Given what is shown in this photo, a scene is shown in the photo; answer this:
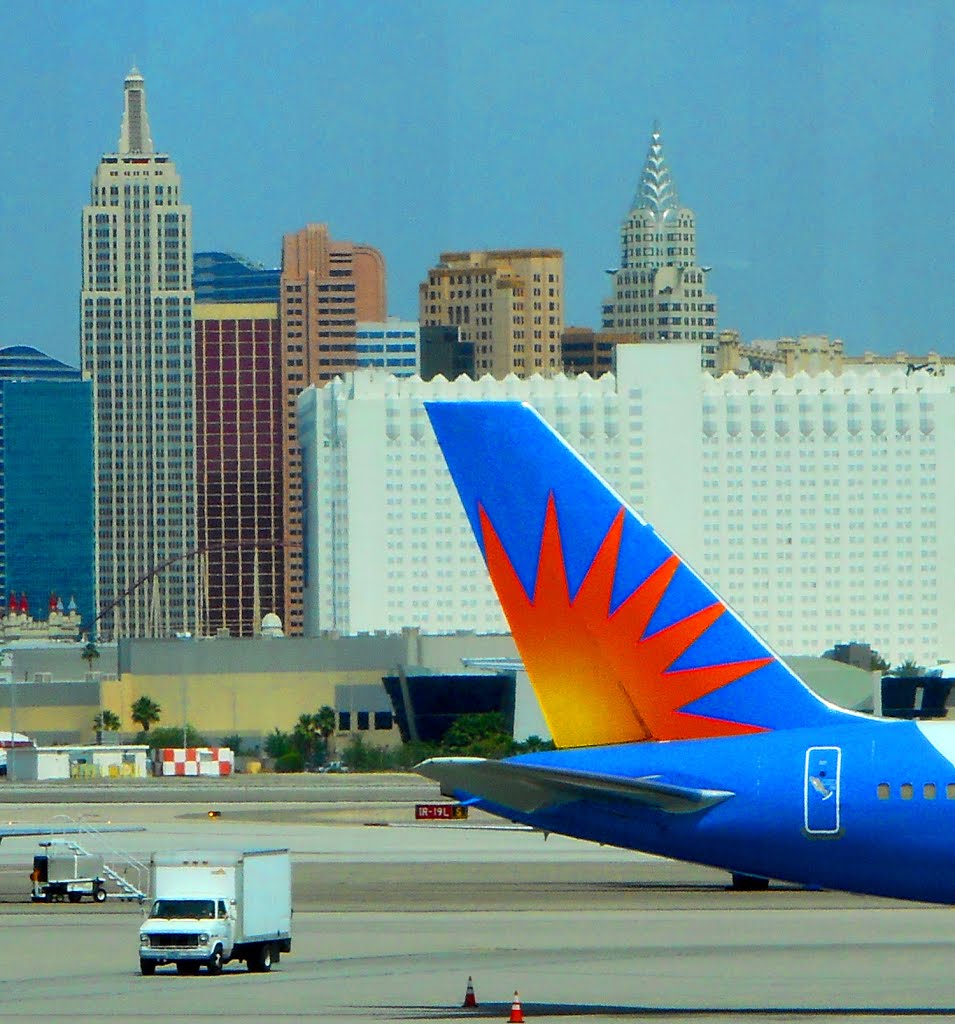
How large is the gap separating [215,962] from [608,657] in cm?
897

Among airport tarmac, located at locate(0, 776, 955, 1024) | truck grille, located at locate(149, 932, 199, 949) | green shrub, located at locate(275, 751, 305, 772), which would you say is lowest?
green shrub, located at locate(275, 751, 305, 772)

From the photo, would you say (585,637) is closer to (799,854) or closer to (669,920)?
(799,854)

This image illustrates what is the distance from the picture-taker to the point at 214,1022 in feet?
91.8

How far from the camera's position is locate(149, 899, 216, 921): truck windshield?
34281mm

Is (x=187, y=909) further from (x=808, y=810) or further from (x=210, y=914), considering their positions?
(x=808, y=810)

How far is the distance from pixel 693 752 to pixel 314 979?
25.7ft

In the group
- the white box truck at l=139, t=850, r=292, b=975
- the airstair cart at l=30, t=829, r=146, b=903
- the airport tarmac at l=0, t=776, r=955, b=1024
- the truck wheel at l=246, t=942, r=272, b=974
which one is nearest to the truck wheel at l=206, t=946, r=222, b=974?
the white box truck at l=139, t=850, r=292, b=975

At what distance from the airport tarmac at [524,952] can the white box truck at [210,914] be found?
42 cm

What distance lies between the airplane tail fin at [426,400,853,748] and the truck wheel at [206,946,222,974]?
7.66m

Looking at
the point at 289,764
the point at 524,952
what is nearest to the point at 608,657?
the point at 524,952

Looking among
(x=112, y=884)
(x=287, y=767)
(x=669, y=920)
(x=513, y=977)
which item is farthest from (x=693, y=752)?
(x=287, y=767)

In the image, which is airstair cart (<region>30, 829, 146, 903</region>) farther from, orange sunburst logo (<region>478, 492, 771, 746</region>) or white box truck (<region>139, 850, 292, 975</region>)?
orange sunburst logo (<region>478, 492, 771, 746</region>)

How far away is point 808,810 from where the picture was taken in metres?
27.3

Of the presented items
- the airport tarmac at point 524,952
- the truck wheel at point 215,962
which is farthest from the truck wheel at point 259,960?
the truck wheel at point 215,962
